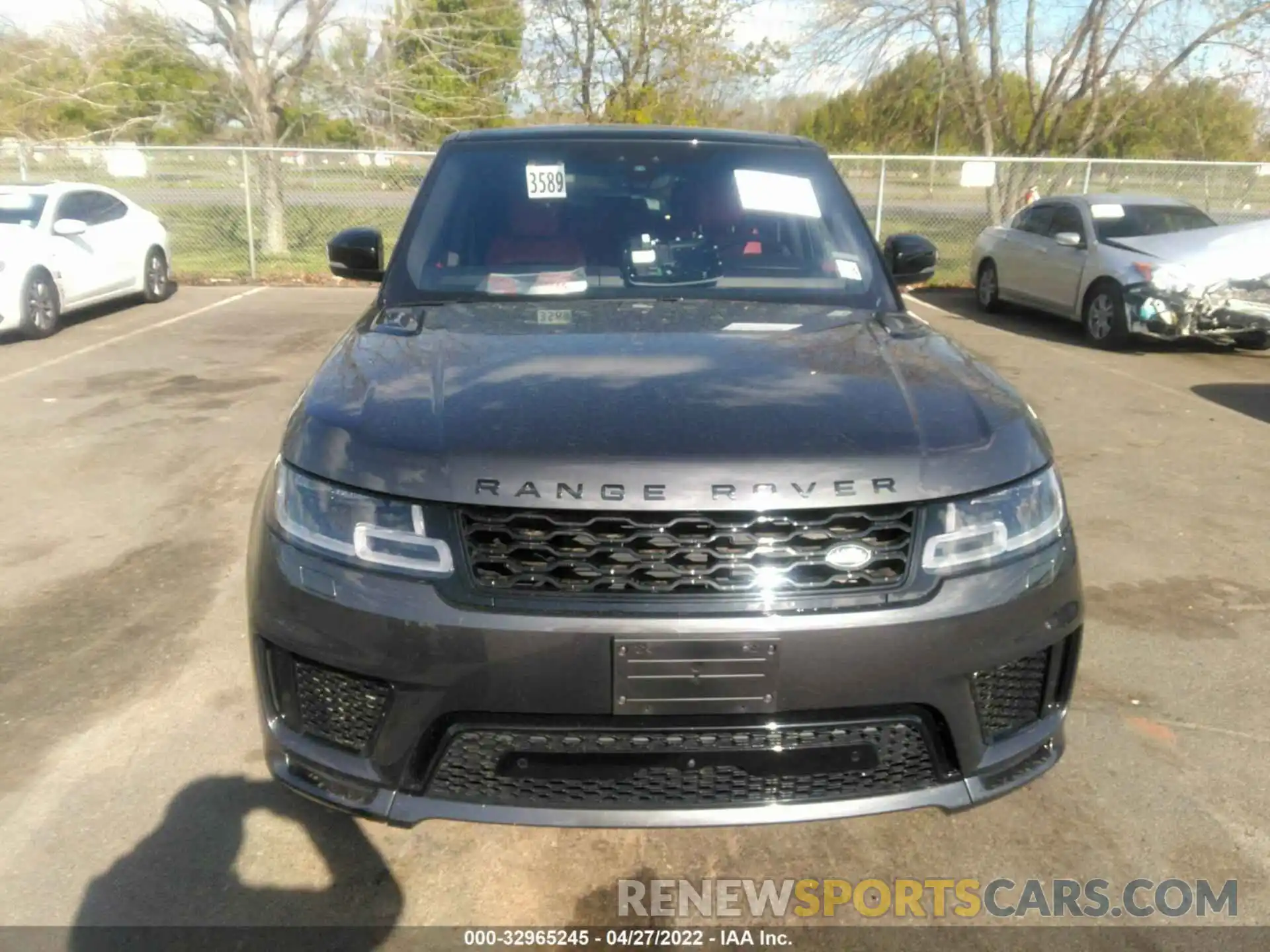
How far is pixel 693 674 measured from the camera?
79.7 inches

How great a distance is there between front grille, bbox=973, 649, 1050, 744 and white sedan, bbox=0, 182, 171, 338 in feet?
32.7

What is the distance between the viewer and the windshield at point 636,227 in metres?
3.37

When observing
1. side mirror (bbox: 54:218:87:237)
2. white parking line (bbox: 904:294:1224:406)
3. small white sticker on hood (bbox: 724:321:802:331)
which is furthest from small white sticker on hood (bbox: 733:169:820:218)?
side mirror (bbox: 54:218:87:237)

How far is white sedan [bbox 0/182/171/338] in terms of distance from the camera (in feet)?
32.3

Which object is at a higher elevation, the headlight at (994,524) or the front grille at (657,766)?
the headlight at (994,524)

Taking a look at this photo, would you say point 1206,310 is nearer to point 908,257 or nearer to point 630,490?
point 908,257

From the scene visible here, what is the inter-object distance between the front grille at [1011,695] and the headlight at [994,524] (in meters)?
0.24

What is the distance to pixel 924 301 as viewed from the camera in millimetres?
14469

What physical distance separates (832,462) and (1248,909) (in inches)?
62.8

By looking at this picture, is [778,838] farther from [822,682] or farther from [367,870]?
[367,870]

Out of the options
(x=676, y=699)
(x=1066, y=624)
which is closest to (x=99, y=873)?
(x=676, y=699)

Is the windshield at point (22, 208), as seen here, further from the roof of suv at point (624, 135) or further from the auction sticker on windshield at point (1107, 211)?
the auction sticker on windshield at point (1107, 211)

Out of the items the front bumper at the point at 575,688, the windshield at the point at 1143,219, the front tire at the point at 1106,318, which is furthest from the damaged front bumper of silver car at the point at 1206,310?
the front bumper at the point at 575,688

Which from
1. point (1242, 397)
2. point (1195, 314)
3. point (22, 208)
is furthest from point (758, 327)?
point (22, 208)
